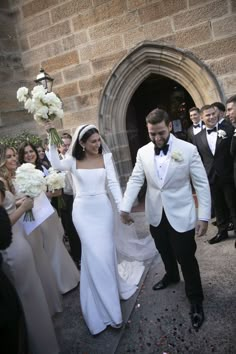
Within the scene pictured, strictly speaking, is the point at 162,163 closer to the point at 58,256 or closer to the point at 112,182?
the point at 112,182

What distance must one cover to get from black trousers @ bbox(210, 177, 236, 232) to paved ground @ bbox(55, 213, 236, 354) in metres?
0.73

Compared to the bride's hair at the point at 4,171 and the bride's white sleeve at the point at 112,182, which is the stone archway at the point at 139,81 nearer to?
the bride's white sleeve at the point at 112,182

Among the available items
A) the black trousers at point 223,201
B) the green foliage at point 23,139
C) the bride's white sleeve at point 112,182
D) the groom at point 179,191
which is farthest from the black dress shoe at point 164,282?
the green foliage at point 23,139

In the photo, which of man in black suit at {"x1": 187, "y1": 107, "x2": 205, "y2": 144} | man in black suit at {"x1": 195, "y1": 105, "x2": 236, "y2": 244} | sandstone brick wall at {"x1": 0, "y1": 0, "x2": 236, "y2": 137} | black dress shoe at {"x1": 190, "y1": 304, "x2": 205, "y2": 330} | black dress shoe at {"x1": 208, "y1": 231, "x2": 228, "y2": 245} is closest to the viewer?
black dress shoe at {"x1": 190, "y1": 304, "x2": 205, "y2": 330}

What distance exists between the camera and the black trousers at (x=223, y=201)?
419cm

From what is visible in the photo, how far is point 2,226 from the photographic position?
1.84 metres

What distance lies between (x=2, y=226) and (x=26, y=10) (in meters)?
6.96

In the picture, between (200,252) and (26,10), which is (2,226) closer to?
(200,252)

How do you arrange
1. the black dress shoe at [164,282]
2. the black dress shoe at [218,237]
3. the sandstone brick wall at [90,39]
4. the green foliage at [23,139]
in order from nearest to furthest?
the black dress shoe at [164,282] → the black dress shoe at [218,237] → the sandstone brick wall at [90,39] → the green foliage at [23,139]

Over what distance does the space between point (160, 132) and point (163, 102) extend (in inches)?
277

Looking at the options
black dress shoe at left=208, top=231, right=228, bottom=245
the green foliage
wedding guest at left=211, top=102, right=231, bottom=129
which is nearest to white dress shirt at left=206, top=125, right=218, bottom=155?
wedding guest at left=211, top=102, right=231, bottom=129

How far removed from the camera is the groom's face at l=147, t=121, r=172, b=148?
2.75 meters

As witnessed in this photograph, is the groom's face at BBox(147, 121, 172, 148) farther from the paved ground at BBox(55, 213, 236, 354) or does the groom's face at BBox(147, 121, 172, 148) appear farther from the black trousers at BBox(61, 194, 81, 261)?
the black trousers at BBox(61, 194, 81, 261)

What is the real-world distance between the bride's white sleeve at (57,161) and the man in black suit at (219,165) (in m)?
2.11
